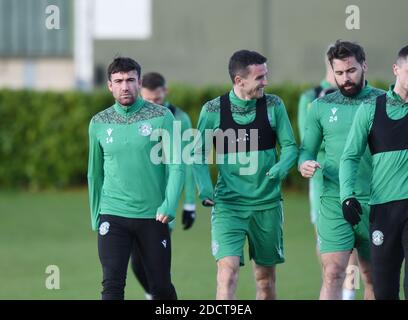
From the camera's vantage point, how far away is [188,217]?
10.7m

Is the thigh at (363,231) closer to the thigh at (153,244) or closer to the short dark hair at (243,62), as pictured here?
the short dark hair at (243,62)

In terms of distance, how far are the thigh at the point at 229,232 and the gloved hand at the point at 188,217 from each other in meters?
1.22

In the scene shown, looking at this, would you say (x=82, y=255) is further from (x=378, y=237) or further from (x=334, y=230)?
(x=378, y=237)

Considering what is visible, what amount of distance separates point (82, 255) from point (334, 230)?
6732 mm

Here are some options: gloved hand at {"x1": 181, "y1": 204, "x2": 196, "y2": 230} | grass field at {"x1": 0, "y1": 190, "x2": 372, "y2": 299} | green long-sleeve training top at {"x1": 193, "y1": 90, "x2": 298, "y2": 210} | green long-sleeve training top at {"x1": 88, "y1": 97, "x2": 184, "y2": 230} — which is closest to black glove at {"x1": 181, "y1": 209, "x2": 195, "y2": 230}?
gloved hand at {"x1": 181, "y1": 204, "x2": 196, "y2": 230}

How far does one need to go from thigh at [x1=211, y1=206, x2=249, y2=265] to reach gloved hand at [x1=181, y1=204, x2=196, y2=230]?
1218mm

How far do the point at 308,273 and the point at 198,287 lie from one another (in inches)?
68.1

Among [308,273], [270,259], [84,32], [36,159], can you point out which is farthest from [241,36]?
[270,259]

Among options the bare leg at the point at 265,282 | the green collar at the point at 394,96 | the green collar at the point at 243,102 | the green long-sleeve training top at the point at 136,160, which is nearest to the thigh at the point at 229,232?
the bare leg at the point at 265,282

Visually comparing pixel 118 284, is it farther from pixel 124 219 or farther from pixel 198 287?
pixel 198 287

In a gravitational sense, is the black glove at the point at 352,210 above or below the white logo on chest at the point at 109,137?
below

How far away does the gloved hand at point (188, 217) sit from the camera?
10.5 meters

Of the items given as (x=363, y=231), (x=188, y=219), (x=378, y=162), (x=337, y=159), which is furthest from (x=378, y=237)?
(x=188, y=219)

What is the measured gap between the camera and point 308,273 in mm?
13266
